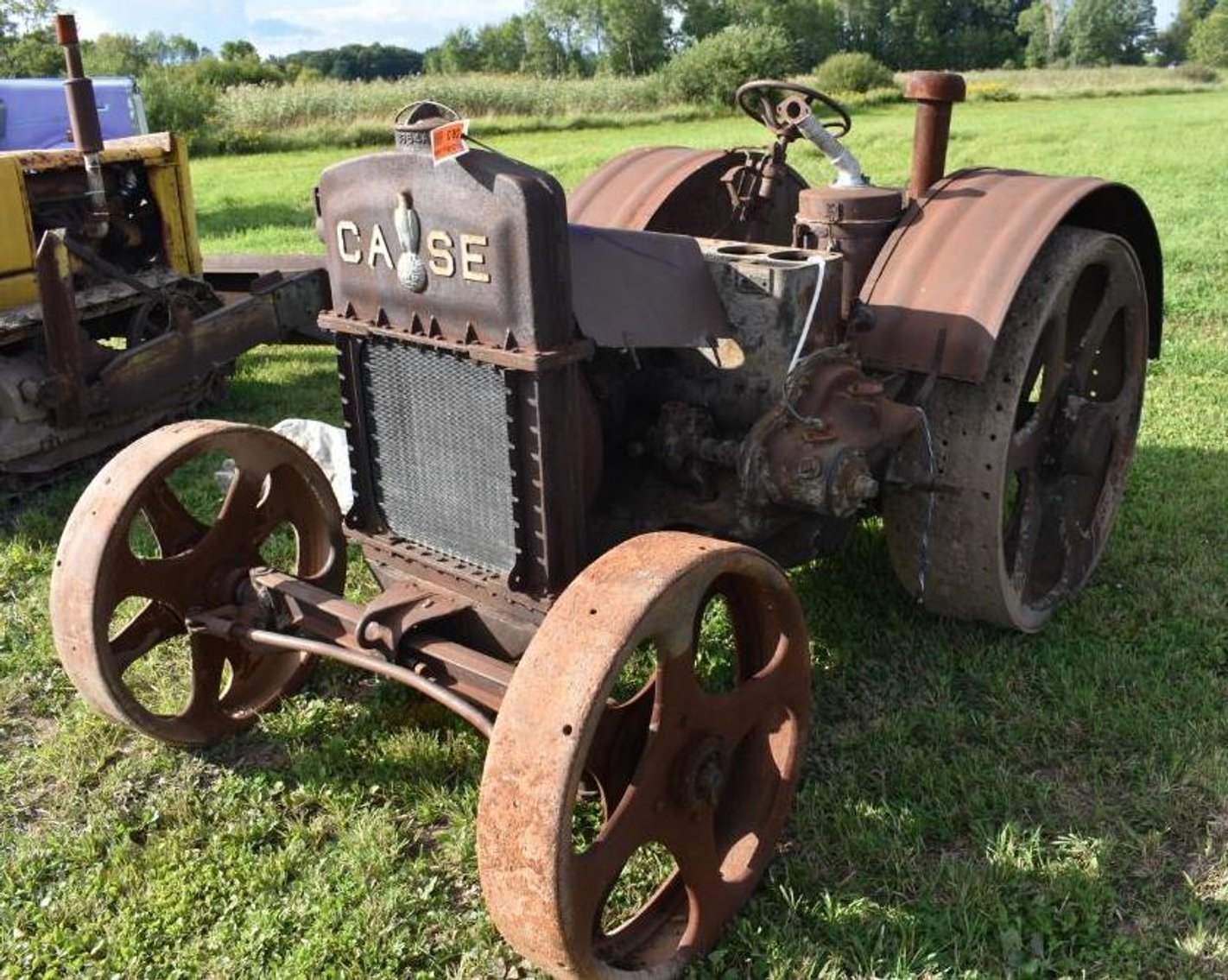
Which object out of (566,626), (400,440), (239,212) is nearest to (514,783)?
(566,626)

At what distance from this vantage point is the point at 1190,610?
11.7ft

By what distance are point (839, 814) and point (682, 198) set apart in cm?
201

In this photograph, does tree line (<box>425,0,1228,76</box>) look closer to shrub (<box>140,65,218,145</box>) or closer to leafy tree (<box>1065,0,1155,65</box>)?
leafy tree (<box>1065,0,1155,65</box>)

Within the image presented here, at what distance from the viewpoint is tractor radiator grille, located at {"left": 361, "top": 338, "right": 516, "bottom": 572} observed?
2.62 meters

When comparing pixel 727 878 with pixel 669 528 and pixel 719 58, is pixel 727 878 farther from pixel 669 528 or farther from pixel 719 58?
pixel 719 58

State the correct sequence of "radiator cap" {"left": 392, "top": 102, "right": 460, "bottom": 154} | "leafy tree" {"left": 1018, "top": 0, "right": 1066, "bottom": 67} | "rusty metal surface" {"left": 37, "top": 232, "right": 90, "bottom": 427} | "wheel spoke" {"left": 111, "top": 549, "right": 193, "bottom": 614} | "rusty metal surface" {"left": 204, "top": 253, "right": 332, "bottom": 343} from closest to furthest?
"radiator cap" {"left": 392, "top": 102, "right": 460, "bottom": 154} → "wheel spoke" {"left": 111, "top": 549, "right": 193, "bottom": 614} → "rusty metal surface" {"left": 37, "top": 232, "right": 90, "bottom": 427} → "rusty metal surface" {"left": 204, "top": 253, "right": 332, "bottom": 343} → "leafy tree" {"left": 1018, "top": 0, "right": 1066, "bottom": 67}

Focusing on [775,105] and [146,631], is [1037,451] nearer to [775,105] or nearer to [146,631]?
[775,105]

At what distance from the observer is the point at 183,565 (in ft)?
9.96

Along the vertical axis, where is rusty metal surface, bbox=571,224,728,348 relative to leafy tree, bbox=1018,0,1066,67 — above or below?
below

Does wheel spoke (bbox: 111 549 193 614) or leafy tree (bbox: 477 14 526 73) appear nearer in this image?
wheel spoke (bbox: 111 549 193 614)

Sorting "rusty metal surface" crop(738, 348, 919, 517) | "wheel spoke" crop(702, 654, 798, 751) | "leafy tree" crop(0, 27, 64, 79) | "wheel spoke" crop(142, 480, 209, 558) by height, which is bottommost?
"wheel spoke" crop(702, 654, 798, 751)

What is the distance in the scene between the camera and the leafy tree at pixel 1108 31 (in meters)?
77.1

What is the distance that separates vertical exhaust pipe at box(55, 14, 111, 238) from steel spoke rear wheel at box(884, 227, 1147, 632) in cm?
369

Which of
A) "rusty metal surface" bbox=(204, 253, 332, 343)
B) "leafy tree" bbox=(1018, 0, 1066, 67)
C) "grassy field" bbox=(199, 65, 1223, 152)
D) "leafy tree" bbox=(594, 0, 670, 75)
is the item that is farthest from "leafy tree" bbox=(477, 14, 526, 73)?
"rusty metal surface" bbox=(204, 253, 332, 343)
